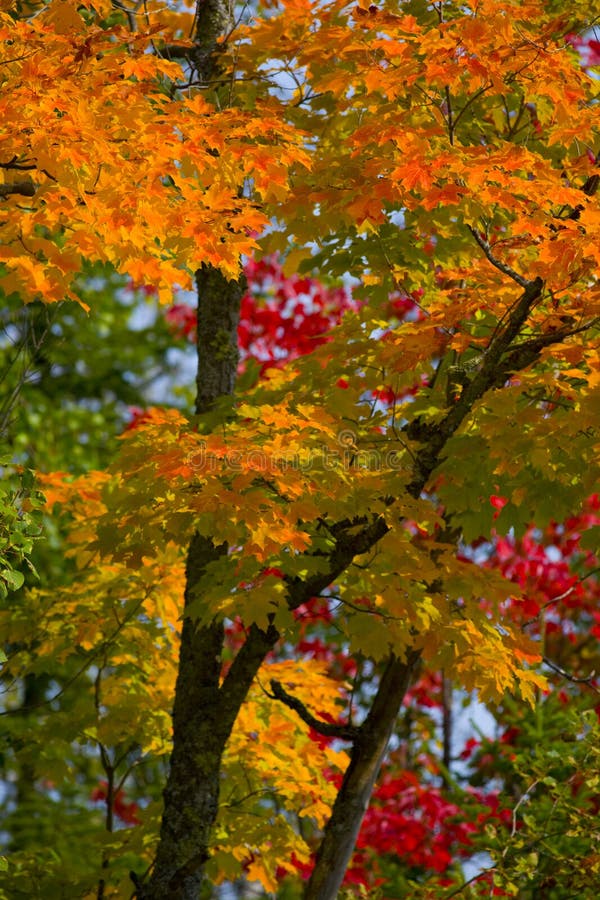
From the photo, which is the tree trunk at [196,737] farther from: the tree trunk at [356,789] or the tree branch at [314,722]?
the tree trunk at [356,789]

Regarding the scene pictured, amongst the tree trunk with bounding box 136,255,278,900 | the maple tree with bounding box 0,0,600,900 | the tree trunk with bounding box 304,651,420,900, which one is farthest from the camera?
the tree trunk with bounding box 304,651,420,900

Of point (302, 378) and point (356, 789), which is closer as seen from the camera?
point (302, 378)

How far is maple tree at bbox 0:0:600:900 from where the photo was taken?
4.35 metres

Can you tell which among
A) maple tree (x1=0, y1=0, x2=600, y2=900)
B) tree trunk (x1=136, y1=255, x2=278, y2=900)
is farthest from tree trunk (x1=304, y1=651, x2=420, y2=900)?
tree trunk (x1=136, y1=255, x2=278, y2=900)

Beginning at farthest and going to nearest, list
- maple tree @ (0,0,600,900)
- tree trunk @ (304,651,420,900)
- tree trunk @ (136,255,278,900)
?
tree trunk @ (304,651,420,900), tree trunk @ (136,255,278,900), maple tree @ (0,0,600,900)

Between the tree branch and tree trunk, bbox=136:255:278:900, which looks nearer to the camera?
tree trunk, bbox=136:255:278:900

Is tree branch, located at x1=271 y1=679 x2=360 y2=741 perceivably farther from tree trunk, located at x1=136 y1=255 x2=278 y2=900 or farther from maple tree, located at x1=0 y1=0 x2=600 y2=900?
tree trunk, located at x1=136 y1=255 x2=278 y2=900

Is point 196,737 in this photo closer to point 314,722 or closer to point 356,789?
point 314,722

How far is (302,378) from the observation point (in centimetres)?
575

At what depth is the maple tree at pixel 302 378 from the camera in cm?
435

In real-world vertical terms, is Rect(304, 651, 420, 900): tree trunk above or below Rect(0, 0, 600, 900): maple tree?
below

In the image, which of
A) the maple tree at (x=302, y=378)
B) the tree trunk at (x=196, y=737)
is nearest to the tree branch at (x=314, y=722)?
the maple tree at (x=302, y=378)

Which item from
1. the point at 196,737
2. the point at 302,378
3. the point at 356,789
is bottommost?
the point at 356,789

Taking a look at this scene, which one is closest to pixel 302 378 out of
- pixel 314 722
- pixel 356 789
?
pixel 314 722
